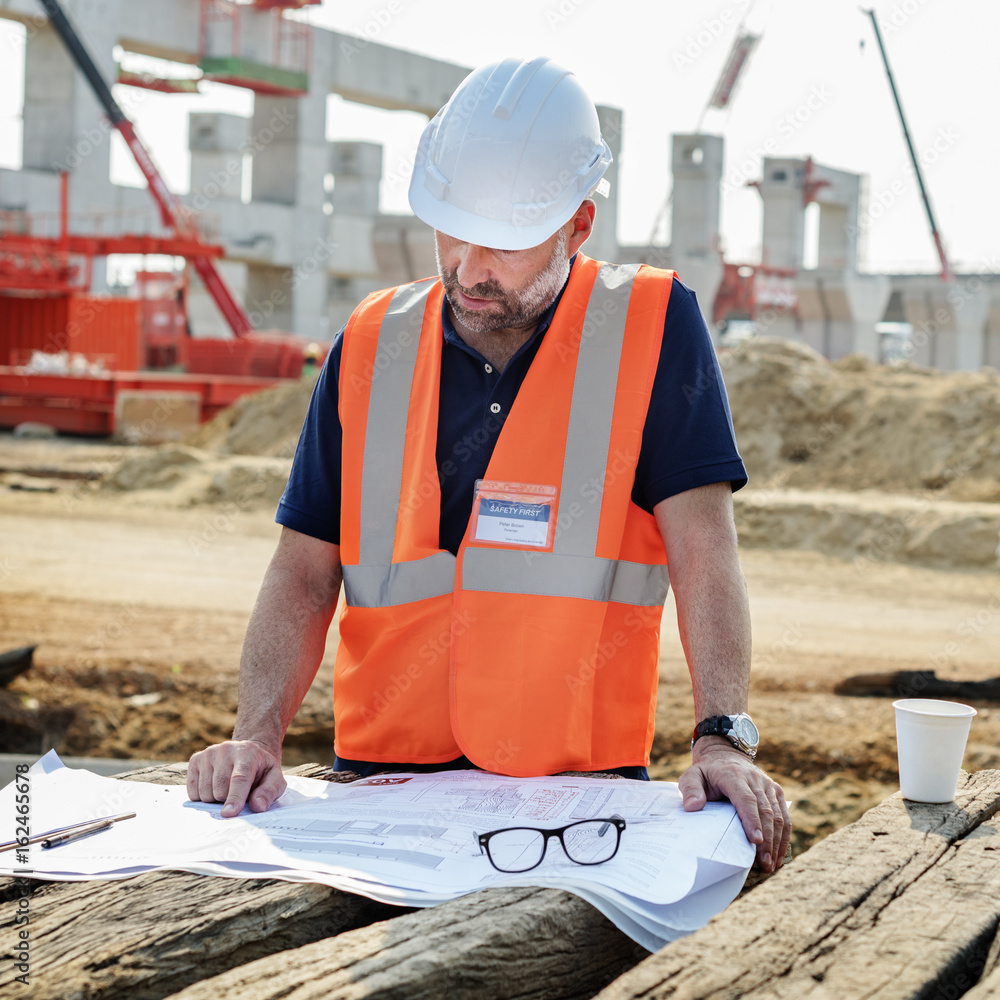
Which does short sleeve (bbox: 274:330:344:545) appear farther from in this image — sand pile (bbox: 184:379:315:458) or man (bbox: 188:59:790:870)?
sand pile (bbox: 184:379:315:458)

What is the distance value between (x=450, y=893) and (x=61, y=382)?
1999 cm

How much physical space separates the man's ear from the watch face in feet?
2.82

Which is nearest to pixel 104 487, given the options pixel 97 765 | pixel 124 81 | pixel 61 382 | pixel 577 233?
pixel 61 382

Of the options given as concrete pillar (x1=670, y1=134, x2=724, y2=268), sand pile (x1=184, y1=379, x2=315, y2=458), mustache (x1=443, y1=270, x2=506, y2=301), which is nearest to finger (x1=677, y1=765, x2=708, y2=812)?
mustache (x1=443, y1=270, x2=506, y2=301)

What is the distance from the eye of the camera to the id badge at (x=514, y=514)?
1.91m

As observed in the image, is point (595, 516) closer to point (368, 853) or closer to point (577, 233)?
point (577, 233)

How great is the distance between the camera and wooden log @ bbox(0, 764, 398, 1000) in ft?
3.80

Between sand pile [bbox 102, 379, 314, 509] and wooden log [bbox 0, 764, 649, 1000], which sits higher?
wooden log [bbox 0, 764, 649, 1000]

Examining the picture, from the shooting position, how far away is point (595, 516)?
1.92m

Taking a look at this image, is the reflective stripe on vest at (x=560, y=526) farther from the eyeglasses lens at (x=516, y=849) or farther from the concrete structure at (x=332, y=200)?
the concrete structure at (x=332, y=200)

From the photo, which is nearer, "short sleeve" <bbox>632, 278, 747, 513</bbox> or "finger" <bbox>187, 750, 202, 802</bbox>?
"finger" <bbox>187, 750, 202, 802</bbox>

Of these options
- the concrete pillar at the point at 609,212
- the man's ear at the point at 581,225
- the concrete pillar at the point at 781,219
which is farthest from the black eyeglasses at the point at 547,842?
the concrete pillar at the point at 781,219

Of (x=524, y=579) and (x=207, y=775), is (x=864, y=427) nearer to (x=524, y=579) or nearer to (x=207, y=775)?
(x=524, y=579)

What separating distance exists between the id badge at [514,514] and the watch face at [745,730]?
397 mm
